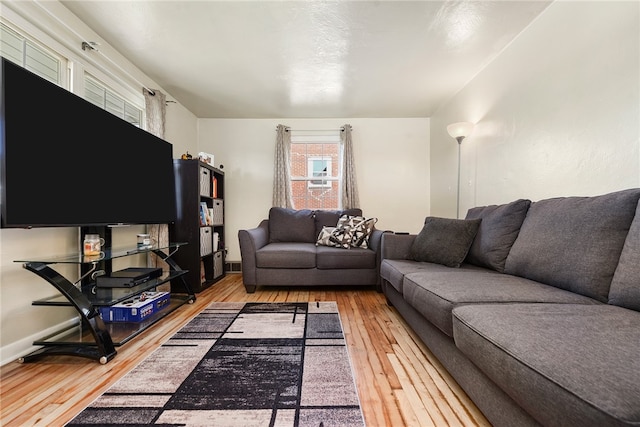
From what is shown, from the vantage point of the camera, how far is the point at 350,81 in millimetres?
2799

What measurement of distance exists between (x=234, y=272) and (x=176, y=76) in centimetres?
248

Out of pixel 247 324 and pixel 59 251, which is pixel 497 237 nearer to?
pixel 247 324

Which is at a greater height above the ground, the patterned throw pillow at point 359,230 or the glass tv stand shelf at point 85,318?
the patterned throw pillow at point 359,230

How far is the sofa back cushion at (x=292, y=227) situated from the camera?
341 cm

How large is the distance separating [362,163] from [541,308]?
10.1 ft

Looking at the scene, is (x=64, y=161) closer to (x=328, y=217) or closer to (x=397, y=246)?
(x=397, y=246)

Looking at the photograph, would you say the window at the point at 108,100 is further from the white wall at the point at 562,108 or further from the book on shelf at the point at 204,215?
the white wall at the point at 562,108

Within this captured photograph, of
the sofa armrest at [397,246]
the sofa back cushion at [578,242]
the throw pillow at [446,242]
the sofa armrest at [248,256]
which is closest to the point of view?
the sofa back cushion at [578,242]

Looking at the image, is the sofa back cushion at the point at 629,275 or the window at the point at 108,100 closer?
the sofa back cushion at the point at 629,275

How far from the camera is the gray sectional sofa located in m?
0.63

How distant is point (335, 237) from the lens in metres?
3.06

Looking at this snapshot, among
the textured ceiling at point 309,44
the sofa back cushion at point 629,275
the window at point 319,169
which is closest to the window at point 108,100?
the textured ceiling at point 309,44

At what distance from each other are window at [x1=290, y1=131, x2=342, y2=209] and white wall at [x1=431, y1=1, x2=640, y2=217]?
6.02 ft

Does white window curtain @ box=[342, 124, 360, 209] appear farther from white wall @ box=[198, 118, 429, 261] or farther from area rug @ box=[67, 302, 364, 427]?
area rug @ box=[67, 302, 364, 427]
